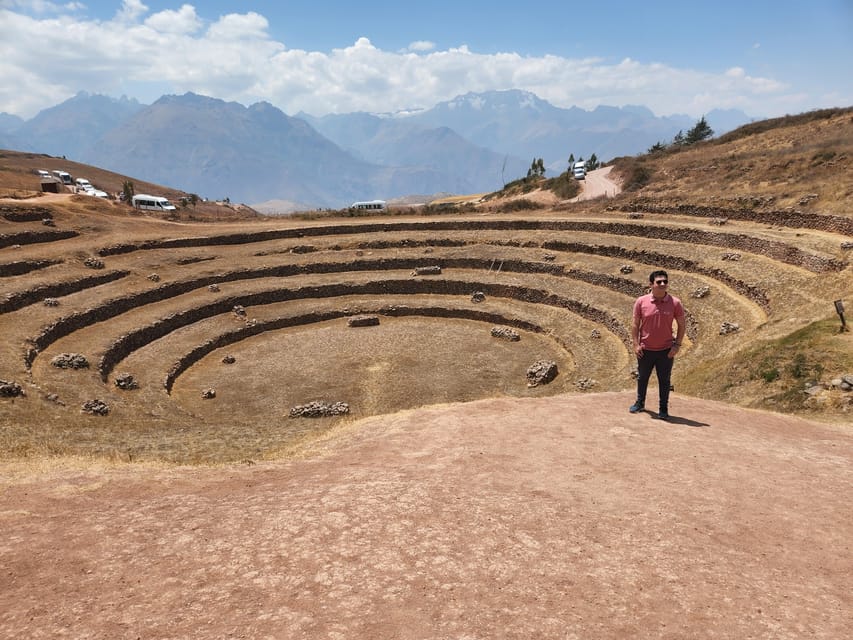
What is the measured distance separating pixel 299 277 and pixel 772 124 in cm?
8136

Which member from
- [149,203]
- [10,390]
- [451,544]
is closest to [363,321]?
[10,390]

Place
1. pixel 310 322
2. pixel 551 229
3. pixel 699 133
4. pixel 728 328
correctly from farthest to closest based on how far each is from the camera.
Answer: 1. pixel 699 133
2. pixel 551 229
3. pixel 310 322
4. pixel 728 328

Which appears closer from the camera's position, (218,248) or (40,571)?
(40,571)

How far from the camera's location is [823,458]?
12156mm

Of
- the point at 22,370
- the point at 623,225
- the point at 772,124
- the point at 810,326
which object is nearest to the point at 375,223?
the point at 623,225

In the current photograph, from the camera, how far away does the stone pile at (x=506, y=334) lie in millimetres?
40781

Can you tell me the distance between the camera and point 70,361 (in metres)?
30.7

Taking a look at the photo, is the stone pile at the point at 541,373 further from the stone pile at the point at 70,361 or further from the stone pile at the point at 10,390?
the stone pile at the point at 70,361

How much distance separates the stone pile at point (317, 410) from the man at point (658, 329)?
18.1 metres

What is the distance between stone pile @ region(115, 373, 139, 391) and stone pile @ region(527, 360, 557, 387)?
24.9 meters

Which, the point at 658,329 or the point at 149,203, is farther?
the point at 149,203

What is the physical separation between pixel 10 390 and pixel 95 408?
11.5 feet

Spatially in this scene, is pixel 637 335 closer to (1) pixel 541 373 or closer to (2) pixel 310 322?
(1) pixel 541 373

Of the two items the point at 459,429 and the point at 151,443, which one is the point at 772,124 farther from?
the point at 151,443
